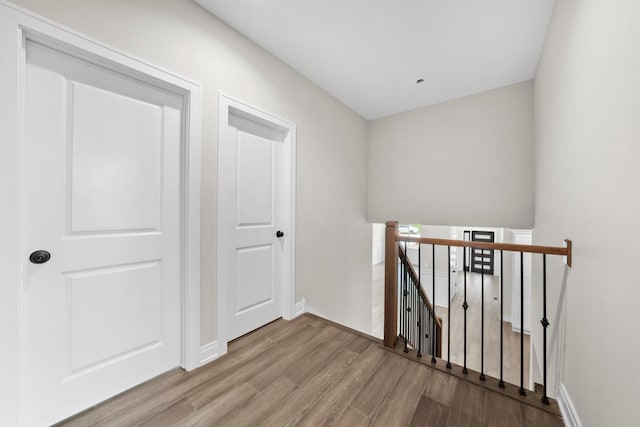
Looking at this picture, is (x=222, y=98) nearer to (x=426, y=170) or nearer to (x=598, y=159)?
(x=598, y=159)

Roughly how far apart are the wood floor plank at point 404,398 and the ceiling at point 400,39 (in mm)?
2507

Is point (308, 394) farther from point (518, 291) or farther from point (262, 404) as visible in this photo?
point (518, 291)

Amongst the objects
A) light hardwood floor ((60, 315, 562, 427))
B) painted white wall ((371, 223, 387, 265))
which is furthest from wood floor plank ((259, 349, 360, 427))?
painted white wall ((371, 223, 387, 265))

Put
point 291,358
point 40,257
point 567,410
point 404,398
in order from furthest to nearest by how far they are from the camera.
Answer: point 291,358 < point 404,398 < point 567,410 < point 40,257

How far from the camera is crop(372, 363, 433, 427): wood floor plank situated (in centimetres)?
127

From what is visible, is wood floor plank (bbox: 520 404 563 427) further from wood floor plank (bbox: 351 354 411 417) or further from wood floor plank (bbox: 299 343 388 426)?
wood floor plank (bbox: 299 343 388 426)

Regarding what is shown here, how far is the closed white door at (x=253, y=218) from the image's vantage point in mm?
1881

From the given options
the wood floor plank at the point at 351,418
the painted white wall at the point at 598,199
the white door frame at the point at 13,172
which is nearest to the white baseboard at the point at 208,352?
the white door frame at the point at 13,172

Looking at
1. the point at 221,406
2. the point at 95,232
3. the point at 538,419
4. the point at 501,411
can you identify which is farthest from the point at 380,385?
the point at 95,232

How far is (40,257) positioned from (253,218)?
125cm

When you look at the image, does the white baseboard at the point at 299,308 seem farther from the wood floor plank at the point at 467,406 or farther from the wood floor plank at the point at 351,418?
the wood floor plank at the point at 467,406

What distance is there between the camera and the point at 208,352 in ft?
5.62

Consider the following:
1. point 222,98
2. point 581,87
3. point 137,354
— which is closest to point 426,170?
point 581,87

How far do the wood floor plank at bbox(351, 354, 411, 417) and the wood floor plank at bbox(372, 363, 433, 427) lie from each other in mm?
28
